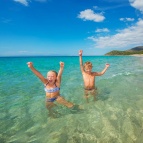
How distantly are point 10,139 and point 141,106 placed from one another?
16.0ft

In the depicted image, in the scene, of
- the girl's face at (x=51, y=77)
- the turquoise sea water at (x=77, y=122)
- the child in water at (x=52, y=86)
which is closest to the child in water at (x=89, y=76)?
the turquoise sea water at (x=77, y=122)

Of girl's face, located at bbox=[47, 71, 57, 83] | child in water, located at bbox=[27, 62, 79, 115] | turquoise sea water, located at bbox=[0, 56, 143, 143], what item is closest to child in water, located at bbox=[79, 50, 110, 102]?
turquoise sea water, located at bbox=[0, 56, 143, 143]

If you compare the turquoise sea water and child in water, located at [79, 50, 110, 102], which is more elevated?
child in water, located at [79, 50, 110, 102]

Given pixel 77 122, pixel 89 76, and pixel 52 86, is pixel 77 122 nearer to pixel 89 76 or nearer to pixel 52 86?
pixel 52 86

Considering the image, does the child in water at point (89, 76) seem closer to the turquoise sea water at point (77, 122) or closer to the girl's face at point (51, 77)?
the turquoise sea water at point (77, 122)

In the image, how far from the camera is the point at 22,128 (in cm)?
569

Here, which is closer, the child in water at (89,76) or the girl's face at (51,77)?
the girl's face at (51,77)

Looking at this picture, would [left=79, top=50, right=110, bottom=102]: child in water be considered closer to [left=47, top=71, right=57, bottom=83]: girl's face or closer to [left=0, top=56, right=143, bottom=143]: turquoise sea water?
[left=0, top=56, right=143, bottom=143]: turquoise sea water

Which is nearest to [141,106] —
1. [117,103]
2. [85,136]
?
[117,103]

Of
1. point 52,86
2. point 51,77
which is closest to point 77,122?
point 52,86

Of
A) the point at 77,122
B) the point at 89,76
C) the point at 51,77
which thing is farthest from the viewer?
the point at 89,76

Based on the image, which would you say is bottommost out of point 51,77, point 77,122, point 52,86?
point 77,122

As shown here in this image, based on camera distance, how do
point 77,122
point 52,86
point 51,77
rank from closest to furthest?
1. point 77,122
2. point 51,77
3. point 52,86

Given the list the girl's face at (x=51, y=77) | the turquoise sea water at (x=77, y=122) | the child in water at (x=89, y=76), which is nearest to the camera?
the turquoise sea water at (x=77, y=122)
